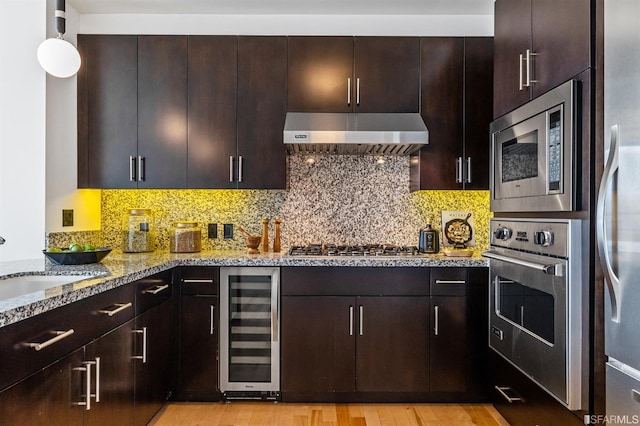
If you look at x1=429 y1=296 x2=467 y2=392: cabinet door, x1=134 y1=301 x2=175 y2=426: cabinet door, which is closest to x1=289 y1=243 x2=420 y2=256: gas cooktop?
x1=429 y1=296 x2=467 y2=392: cabinet door

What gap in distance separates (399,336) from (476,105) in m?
1.54

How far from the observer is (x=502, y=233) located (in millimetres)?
2408

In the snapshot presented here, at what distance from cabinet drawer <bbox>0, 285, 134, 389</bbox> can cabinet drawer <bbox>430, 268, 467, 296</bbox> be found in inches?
66.3

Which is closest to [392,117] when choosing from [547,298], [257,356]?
[547,298]

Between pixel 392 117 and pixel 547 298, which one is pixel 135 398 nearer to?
pixel 547 298

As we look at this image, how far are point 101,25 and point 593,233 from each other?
3191 millimetres

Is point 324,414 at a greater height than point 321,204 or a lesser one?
lesser

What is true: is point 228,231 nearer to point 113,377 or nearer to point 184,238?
point 184,238

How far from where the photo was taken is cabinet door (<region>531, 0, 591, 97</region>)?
177 cm

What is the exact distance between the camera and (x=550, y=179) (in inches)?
76.6

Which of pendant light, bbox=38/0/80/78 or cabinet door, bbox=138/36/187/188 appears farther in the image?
cabinet door, bbox=138/36/187/188

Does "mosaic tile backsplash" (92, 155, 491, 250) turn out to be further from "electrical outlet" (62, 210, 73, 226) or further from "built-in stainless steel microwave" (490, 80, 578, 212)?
"built-in stainless steel microwave" (490, 80, 578, 212)

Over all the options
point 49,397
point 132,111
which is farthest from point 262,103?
point 49,397

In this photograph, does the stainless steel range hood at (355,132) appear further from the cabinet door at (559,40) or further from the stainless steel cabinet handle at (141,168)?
the stainless steel cabinet handle at (141,168)
